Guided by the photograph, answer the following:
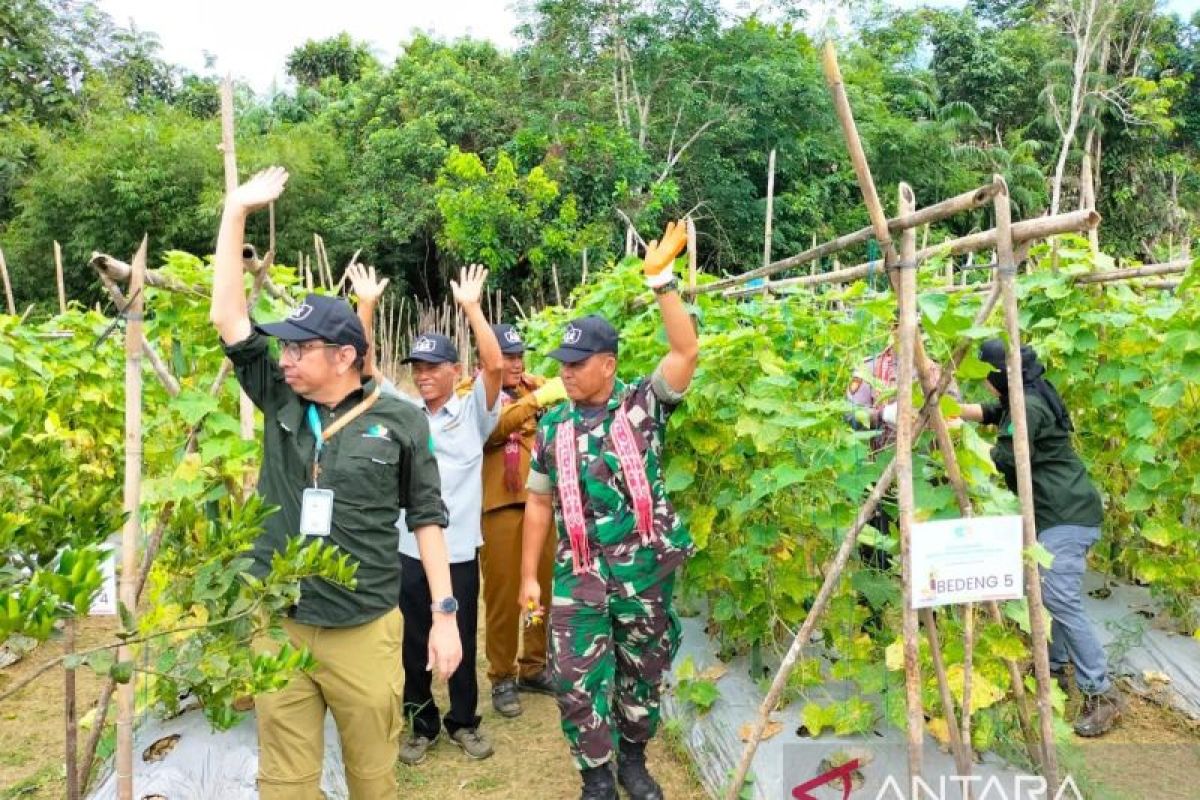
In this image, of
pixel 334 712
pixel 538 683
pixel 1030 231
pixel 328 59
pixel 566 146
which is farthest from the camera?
pixel 328 59

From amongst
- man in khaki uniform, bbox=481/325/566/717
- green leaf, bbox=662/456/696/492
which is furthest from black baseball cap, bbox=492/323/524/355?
green leaf, bbox=662/456/696/492

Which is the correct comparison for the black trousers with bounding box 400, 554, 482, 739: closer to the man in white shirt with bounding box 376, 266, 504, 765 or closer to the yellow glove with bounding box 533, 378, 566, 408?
the man in white shirt with bounding box 376, 266, 504, 765

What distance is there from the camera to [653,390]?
2855 millimetres

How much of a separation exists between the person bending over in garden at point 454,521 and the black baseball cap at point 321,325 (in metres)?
1.03

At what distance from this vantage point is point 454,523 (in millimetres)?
3430

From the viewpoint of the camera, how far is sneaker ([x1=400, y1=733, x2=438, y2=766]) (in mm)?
3482

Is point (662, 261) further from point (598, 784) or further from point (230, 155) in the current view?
point (598, 784)

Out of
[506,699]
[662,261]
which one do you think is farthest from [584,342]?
[506,699]

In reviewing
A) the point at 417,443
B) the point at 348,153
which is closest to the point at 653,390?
the point at 417,443

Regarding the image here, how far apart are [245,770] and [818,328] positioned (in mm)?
2746

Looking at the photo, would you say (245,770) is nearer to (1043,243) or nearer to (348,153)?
(1043,243)

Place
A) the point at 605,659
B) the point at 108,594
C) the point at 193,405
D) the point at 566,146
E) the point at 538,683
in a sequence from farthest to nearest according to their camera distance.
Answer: the point at 566,146 → the point at 538,683 → the point at 605,659 → the point at 193,405 → the point at 108,594

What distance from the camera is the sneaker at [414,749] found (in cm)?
348

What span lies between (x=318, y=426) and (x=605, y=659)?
4.02 ft
